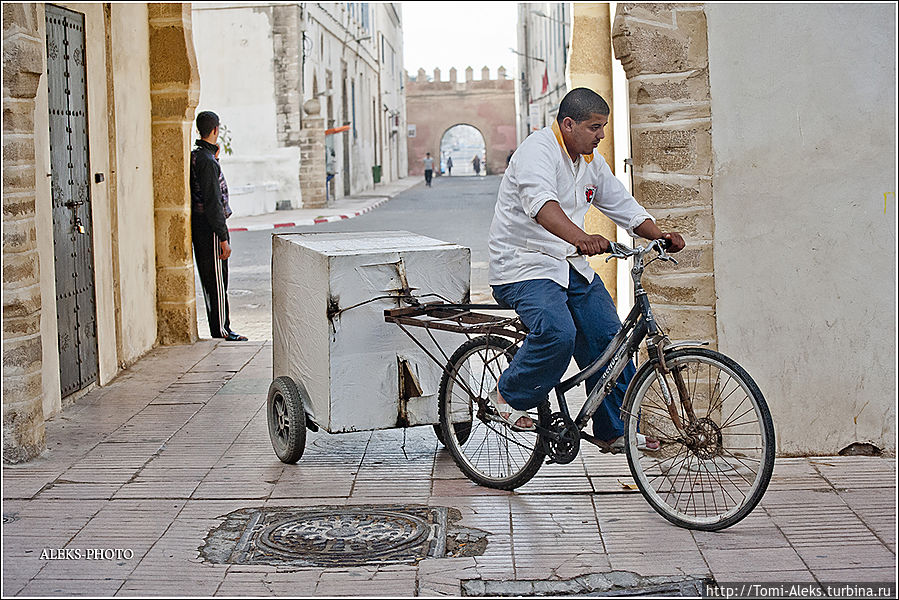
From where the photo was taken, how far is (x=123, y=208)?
8.80m

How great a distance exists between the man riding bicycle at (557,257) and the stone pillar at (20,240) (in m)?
2.43

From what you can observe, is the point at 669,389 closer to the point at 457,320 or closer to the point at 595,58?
the point at 457,320

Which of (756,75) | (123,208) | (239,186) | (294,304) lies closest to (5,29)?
(294,304)

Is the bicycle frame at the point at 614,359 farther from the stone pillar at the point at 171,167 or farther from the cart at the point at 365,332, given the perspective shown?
the stone pillar at the point at 171,167

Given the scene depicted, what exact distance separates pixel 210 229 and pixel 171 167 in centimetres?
60

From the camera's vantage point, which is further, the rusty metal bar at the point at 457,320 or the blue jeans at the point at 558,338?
the rusty metal bar at the point at 457,320

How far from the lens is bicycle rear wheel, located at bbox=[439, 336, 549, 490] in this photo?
539 centimetres

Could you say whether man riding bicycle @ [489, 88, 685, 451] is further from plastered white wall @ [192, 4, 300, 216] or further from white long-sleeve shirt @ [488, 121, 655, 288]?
plastered white wall @ [192, 4, 300, 216]

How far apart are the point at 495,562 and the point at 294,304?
203cm

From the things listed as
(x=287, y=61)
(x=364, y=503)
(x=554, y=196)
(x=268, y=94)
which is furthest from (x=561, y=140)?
(x=268, y=94)

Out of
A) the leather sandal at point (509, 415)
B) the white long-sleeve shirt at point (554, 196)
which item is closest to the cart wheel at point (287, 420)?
the leather sandal at point (509, 415)

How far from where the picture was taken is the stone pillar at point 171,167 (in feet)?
31.8

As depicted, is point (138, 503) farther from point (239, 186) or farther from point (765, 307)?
point (239, 186)

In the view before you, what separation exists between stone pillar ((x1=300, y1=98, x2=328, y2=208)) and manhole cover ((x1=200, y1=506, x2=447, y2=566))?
25.2 meters
